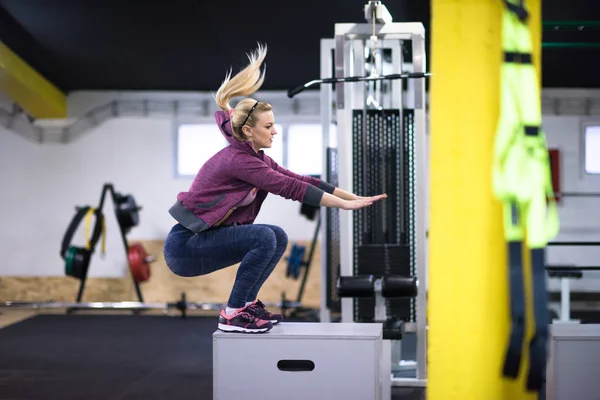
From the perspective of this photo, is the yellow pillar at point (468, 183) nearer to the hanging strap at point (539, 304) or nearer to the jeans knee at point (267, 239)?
the hanging strap at point (539, 304)

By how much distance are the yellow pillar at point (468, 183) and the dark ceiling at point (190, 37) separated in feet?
11.9

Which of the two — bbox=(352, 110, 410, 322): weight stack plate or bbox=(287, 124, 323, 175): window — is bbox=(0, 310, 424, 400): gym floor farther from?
bbox=(287, 124, 323, 175): window

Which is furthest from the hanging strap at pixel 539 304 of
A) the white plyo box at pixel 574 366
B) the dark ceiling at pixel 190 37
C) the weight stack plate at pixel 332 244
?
the dark ceiling at pixel 190 37

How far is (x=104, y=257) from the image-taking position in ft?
25.0

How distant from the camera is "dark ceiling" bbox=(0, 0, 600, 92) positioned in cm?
604

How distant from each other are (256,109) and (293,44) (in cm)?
352

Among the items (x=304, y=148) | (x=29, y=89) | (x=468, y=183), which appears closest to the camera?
(x=468, y=183)

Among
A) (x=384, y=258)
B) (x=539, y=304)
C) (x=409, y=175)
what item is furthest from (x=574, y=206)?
(x=539, y=304)

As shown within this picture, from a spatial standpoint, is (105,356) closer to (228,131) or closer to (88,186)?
(228,131)

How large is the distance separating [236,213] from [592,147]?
5.11 m

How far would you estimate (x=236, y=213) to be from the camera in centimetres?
328

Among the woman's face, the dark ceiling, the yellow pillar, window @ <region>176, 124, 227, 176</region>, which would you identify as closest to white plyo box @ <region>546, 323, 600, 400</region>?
the yellow pillar

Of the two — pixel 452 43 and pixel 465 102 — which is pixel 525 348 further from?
pixel 452 43

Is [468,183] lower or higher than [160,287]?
higher
